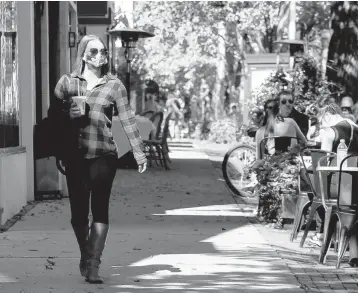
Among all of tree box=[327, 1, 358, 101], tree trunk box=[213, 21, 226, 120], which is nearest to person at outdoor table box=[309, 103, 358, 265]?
tree box=[327, 1, 358, 101]

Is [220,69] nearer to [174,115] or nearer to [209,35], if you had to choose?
[209,35]

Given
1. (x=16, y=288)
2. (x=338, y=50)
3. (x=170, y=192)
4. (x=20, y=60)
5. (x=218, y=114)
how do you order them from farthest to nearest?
(x=218, y=114)
(x=338, y=50)
(x=170, y=192)
(x=20, y=60)
(x=16, y=288)

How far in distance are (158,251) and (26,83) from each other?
5.27m

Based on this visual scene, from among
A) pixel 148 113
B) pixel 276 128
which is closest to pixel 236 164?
pixel 276 128

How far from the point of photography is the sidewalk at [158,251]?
766 cm

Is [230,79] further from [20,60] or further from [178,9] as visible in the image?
[20,60]

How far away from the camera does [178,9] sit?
40.4 meters

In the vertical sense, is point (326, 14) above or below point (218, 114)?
above

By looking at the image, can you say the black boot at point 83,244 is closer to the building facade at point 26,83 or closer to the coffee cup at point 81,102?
the coffee cup at point 81,102

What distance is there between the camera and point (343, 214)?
889cm

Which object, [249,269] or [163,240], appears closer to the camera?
[249,269]

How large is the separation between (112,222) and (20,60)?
3.00 metres

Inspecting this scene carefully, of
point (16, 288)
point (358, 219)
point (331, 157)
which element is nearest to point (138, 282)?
point (16, 288)

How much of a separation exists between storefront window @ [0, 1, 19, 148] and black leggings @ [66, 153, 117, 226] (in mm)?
4207
